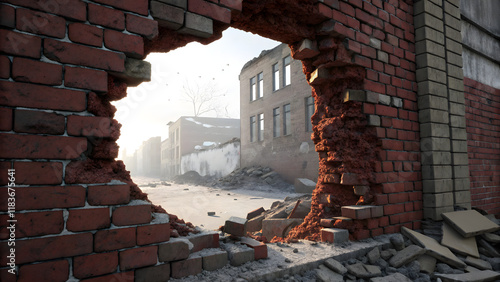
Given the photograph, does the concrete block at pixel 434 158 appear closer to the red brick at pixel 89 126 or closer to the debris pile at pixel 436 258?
the debris pile at pixel 436 258

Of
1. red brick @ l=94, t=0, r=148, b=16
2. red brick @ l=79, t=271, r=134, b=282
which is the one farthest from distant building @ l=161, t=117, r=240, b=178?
red brick @ l=79, t=271, r=134, b=282

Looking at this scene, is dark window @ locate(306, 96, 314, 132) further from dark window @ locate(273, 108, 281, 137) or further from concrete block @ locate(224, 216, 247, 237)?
concrete block @ locate(224, 216, 247, 237)

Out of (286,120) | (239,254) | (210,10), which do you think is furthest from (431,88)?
(286,120)

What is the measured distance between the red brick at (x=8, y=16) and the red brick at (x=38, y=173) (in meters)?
0.62

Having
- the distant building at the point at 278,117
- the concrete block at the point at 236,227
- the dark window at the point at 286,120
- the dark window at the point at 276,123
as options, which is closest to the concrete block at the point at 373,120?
the concrete block at the point at 236,227

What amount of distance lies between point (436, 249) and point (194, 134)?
110 feet

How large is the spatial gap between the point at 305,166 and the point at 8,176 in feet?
41.2

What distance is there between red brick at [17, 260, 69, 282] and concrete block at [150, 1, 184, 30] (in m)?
1.39

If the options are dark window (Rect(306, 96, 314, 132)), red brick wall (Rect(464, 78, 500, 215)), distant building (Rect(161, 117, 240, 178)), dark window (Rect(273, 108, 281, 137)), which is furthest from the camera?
distant building (Rect(161, 117, 240, 178))

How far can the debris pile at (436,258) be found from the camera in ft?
6.64

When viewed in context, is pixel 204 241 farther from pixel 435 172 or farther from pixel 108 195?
pixel 435 172

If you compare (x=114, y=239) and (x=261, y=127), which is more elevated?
(x=261, y=127)

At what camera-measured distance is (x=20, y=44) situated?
1.27 metres

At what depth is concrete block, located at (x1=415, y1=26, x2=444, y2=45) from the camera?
3.06 meters
